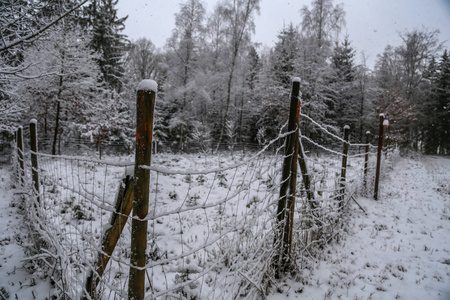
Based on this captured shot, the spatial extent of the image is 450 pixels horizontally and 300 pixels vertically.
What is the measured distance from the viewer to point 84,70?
462 inches

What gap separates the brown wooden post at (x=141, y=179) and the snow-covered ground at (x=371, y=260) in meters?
1.64

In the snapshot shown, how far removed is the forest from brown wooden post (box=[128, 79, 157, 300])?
978cm

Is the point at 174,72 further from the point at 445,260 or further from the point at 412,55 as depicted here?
the point at 412,55

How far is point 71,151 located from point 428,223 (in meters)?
18.4

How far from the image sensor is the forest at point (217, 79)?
39.4 feet

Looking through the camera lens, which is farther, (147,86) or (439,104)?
(439,104)

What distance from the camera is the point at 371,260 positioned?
3.10 meters

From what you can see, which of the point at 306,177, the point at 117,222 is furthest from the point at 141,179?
the point at 306,177

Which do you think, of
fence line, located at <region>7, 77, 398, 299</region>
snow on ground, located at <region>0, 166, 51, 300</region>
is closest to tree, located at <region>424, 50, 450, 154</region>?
fence line, located at <region>7, 77, 398, 299</region>

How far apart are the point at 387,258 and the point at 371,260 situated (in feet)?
0.92

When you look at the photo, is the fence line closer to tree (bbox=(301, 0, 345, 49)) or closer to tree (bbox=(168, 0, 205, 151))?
tree (bbox=(168, 0, 205, 151))

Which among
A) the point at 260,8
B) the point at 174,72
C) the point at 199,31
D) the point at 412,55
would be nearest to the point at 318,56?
the point at 260,8

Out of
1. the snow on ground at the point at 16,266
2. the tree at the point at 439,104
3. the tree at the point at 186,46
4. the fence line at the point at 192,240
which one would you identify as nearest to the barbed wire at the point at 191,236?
the fence line at the point at 192,240

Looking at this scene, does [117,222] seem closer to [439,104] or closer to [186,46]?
[186,46]
